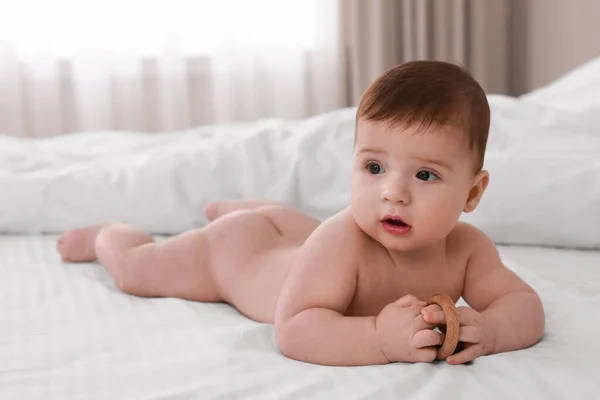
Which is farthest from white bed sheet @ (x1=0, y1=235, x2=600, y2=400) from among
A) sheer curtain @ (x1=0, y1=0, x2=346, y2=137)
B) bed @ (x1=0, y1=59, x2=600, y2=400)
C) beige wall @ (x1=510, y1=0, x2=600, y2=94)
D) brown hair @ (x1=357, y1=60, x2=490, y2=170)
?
sheer curtain @ (x1=0, y1=0, x2=346, y2=137)

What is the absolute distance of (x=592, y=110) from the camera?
166 centimetres

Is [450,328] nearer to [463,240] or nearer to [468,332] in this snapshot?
[468,332]

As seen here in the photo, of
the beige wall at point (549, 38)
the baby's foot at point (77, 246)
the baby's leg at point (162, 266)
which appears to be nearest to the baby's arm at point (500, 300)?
the baby's leg at point (162, 266)

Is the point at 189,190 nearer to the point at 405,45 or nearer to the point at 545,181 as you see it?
the point at 545,181

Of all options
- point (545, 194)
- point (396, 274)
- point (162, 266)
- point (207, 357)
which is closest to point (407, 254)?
point (396, 274)

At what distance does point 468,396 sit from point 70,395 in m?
0.39

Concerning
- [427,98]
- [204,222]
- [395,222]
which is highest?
[427,98]

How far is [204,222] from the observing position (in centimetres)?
174

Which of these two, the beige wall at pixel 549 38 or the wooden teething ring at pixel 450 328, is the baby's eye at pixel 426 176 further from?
the beige wall at pixel 549 38

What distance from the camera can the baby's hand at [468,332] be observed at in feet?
2.93

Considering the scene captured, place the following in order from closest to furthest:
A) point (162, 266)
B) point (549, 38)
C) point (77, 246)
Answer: point (162, 266)
point (77, 246)
point (549, 38)

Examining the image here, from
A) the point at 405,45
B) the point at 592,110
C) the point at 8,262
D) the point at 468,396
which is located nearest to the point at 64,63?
the point at 405,45

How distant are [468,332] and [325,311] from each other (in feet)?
0.53

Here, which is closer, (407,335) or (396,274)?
(407,335)
